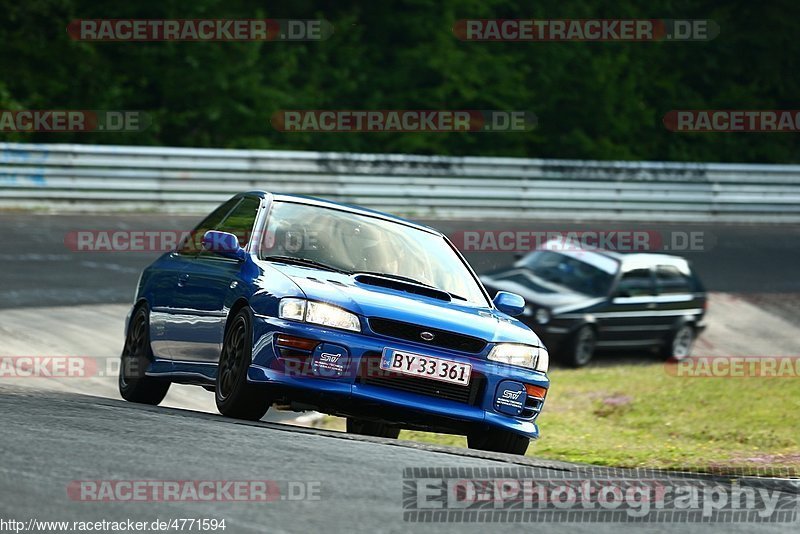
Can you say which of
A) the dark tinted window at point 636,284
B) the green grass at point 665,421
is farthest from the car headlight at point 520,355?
the dark tinted window at point 636,284

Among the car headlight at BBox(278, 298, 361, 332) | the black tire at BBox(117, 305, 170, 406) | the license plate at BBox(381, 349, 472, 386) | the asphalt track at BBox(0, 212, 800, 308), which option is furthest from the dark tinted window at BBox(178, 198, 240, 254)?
the asphalt track at BBox(0, 212, 800, 308)

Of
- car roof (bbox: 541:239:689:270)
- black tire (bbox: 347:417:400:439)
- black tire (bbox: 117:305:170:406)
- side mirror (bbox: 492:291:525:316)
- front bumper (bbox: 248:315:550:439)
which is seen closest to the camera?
front bumper (bbox: 248:315:550:439)

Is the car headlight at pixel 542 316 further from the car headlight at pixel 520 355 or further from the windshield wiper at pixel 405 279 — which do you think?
the car headlight at pixel 520 355

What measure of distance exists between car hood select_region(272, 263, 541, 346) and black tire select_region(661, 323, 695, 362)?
1079 centimetres

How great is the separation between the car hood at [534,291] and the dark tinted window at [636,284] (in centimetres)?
61

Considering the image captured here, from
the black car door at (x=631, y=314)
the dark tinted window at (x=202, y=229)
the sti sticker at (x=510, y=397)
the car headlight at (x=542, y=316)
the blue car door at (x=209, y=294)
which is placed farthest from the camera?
the black car door at (x=631, y=314)

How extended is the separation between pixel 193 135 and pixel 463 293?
21.2 metres

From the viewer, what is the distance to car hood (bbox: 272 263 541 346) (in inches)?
306

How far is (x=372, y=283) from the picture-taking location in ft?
27.2

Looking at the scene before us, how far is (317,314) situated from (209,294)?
126 cm

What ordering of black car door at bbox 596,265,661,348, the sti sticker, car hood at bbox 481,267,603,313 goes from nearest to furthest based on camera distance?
1. the sti sticker
2. car hood at bbox 481,267,603,313
3. black car door at bbox 596,265,661,348

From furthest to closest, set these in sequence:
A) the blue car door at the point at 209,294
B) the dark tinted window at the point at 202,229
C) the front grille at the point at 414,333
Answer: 1. the dark tinted window at the point at 202,229
2. the blue car door at the point at 209,294
3. the front grille at the point at 414,333

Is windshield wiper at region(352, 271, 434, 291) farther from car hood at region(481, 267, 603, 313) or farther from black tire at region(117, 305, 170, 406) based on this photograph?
car hood at region(481, 267, 603, 313)

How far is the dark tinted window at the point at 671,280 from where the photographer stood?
62.3 feet
